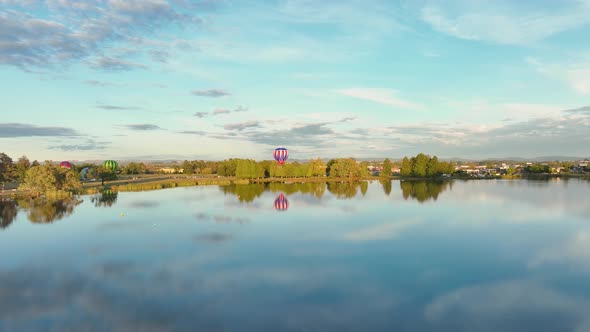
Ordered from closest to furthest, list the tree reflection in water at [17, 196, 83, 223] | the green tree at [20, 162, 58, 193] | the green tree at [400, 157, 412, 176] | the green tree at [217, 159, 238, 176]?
the tree reflection in water at [17, 196, 83, 223], the green tree at [20, 162, 58, 193], the green tree at [400, 157, 412, 176], the green tree at [217, 159, 238, 176]

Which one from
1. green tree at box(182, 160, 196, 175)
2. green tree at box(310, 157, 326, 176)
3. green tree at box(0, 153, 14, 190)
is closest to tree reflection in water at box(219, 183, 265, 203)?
green tree at box(0, 153, 14, 190)

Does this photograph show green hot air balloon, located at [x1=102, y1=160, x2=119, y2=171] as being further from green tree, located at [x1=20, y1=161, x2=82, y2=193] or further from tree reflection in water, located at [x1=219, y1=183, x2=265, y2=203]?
Answer: tree reflection in water, located at [x1=219, y1=183, x2=265, y2=203]

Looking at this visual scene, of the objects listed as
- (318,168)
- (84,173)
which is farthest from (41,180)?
(318,168)

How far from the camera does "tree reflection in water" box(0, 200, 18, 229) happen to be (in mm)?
32062

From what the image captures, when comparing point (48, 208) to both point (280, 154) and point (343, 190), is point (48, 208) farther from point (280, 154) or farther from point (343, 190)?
point (280, 154)

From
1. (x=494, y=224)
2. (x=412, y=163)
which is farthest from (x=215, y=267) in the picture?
(x=412, y=163)

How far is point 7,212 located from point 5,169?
27930 mm

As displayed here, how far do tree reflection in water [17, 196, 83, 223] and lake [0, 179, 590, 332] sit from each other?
1.95 ft

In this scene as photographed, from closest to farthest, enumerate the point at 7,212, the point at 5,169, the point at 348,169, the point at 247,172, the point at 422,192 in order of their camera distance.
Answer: the point at 7,212 < the point at 5,169 < the point at 422,192 < the point at 247,172 < the point at 348,169

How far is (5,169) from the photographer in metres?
59.5

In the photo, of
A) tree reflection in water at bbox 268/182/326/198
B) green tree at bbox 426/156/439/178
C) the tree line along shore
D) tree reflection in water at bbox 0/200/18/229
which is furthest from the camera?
green tree at bbox 426/156/439/178

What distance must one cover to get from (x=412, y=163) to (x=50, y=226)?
4090 inches

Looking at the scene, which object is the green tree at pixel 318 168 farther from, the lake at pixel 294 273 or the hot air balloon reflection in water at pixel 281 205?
the lake at pixel 294 273

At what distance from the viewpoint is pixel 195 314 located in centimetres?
1339
